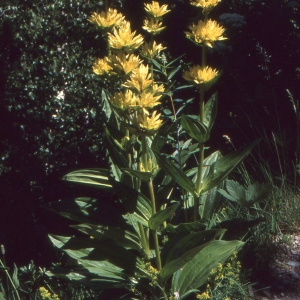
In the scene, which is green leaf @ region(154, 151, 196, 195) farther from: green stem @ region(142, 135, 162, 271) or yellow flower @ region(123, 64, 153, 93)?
yellow flower @ region(123, 64, 153, 93)

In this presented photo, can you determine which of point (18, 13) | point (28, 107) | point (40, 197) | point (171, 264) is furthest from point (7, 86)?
point (171, 264)

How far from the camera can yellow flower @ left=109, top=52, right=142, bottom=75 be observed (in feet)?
10.2

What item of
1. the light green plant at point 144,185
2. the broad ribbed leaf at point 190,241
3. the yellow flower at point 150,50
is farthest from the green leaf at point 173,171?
the yellow flower at point 150,50

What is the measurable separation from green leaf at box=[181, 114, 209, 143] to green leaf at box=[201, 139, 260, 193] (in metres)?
0.25

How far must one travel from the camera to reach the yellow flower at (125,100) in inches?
121

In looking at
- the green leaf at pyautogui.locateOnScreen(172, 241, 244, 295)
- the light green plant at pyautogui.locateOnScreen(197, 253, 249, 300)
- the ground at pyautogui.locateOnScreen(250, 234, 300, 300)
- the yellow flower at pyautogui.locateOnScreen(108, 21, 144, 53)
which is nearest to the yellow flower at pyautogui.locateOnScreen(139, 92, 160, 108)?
the yellow flower at pyautogui.locateOnScreen(108, 21, 144, 53)

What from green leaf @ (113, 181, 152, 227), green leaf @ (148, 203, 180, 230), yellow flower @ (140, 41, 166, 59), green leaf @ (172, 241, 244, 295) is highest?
yellow flower @ (140, 41, 166, 59)

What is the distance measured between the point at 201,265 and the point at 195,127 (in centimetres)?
84

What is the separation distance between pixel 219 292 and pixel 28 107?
2.06 metres

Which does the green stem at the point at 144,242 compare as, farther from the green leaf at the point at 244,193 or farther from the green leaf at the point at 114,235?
the green leaf at the point at 244,193

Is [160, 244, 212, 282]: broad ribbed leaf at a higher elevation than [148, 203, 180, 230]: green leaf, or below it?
below

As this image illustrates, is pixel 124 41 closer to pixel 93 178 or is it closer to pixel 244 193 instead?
pixel 93 178

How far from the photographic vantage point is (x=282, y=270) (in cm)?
387

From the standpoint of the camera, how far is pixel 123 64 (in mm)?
3111
